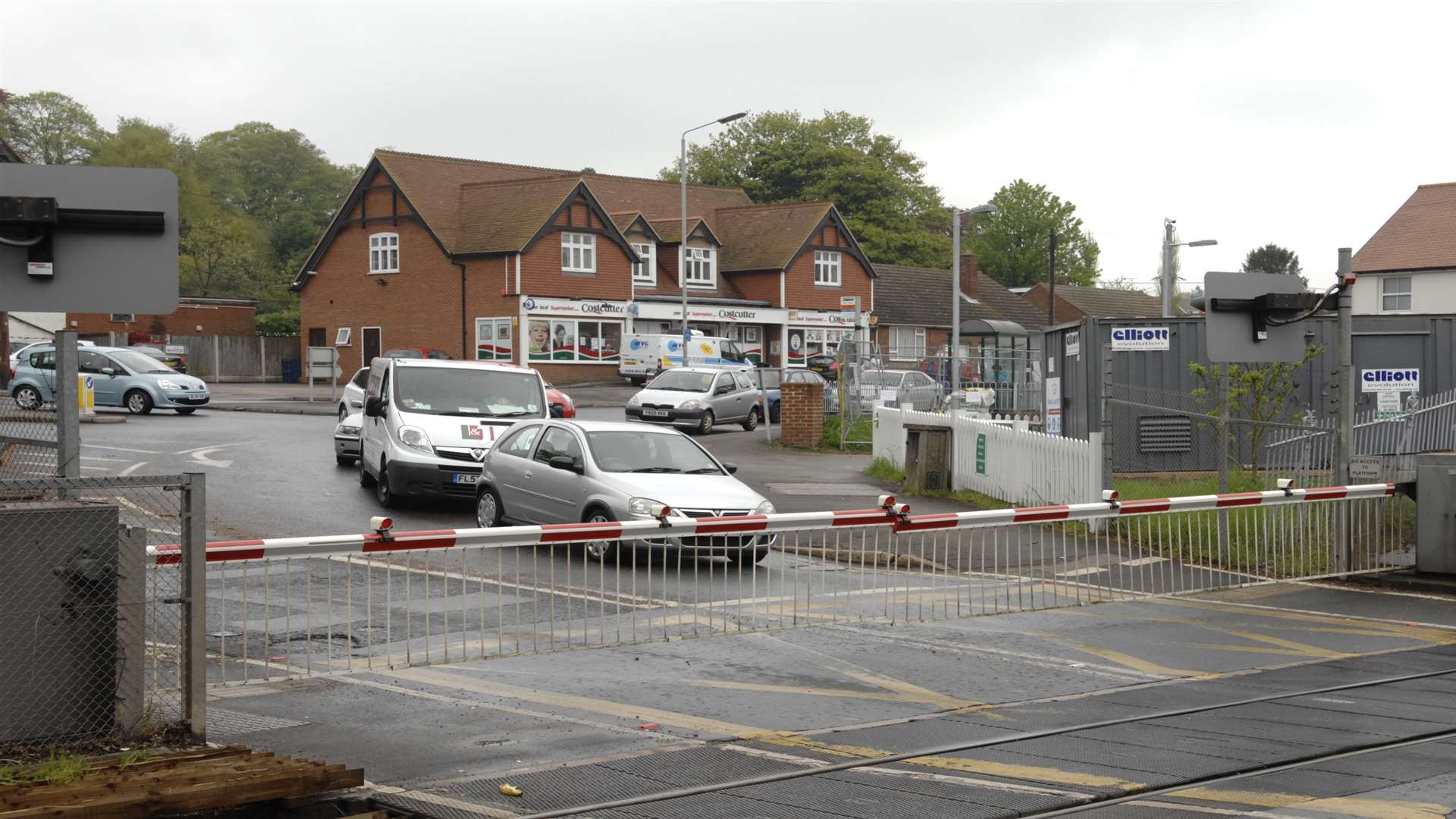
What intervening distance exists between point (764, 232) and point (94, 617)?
6252cm

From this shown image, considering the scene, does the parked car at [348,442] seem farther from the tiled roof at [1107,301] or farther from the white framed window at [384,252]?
the tiled roof at [1107,301]

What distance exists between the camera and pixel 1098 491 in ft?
58.5

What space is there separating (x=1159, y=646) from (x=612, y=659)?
3.83 metres

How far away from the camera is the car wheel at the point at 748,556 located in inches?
438

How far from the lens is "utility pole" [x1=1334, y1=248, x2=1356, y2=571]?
567 inches

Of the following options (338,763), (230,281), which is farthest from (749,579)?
(230,281)

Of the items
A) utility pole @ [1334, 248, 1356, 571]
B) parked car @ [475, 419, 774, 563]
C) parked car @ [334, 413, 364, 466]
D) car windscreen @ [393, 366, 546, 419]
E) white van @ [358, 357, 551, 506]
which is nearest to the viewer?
utility pole @ [1334, 248, 1356, 571]

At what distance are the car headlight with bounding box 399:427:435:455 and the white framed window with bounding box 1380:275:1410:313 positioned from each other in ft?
139

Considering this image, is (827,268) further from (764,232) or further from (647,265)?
(647,265)

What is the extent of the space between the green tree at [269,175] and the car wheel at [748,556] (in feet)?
308

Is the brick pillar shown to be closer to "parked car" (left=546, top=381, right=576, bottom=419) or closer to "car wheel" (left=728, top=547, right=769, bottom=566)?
"parked car" (left=546, top=381, right=576, bottom=419)

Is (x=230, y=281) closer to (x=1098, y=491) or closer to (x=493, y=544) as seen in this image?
(x=1098, y=491)

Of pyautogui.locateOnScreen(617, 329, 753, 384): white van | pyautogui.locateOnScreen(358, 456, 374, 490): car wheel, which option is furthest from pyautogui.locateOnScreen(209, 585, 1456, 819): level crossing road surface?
pyautogui.locateOnScreen(617, 329, 753, 384): white van

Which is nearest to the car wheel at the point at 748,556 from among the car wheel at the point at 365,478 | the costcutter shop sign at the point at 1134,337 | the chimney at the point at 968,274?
the car wheel at the point at 365,478
